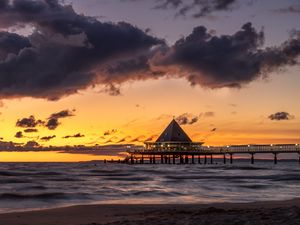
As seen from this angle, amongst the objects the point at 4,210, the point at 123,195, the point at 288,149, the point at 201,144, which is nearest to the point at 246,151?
the point at 288,149

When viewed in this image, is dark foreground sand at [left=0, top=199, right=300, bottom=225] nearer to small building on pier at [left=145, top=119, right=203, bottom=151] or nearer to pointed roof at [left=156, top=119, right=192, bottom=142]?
small building on pier at [left=145, top=119, right=203, bottom=151]

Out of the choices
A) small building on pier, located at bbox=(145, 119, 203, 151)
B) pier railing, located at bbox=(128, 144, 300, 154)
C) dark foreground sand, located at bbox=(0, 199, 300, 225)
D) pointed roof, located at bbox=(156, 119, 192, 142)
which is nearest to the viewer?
dark foreground sand, located at bbox=(0, 199, 300, 225)

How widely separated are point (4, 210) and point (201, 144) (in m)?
136

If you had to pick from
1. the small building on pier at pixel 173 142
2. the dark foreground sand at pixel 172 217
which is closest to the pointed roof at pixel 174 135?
the small building on pier at pixel 173 142

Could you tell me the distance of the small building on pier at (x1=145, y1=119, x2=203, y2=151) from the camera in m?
149

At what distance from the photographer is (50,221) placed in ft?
55.8

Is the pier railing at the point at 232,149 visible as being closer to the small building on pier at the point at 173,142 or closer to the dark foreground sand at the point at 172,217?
the small building on pier at the point at 173,142

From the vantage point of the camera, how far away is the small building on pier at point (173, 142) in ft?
490

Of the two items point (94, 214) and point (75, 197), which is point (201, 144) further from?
point (94, 214)

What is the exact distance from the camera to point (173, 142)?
15275 cm

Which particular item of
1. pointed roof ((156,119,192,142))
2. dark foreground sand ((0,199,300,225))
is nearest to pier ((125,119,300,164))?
pointed roof ((156,119,192,142))

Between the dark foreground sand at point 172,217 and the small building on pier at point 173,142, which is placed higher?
the small building on pier at point 173,142

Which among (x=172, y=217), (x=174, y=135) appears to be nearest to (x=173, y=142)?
(x=174, y=135)

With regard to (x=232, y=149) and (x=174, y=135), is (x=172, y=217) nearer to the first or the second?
(x=232, y=149)
